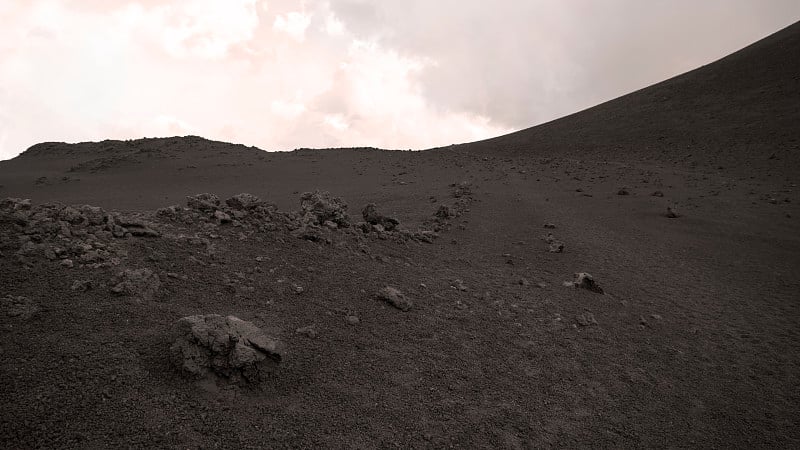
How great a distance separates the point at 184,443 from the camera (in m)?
3.04

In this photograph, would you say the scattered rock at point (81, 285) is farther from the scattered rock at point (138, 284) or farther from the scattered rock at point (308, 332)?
the scattered rock at point (308, 332)

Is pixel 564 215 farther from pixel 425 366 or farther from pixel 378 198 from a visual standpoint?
pixel 425 366

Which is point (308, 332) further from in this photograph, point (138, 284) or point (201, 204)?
point (201, 204)

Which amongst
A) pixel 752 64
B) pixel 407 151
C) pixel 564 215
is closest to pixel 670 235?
pixel 564 215

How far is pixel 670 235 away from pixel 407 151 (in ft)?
65.2

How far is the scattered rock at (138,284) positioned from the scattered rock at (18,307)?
64 cm

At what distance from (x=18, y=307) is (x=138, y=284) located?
3.21ft

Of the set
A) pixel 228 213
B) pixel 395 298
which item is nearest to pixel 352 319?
pixel 395 298

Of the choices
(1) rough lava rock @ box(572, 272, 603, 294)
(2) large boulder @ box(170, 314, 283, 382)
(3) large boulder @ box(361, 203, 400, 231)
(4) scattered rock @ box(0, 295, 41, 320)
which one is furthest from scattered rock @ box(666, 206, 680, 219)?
(4) scattered rock @ box(0, 295, 41, 320)

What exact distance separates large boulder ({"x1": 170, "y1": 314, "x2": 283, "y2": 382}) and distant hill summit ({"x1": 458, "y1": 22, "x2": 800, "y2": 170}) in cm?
2435

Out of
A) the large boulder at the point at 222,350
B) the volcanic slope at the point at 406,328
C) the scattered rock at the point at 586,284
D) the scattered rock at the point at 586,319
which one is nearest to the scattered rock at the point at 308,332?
the volcanic slope at the point at 406,328

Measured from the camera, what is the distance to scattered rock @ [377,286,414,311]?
5766 mm

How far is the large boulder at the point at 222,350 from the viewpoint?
368cm

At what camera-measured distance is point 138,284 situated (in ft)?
15.0
